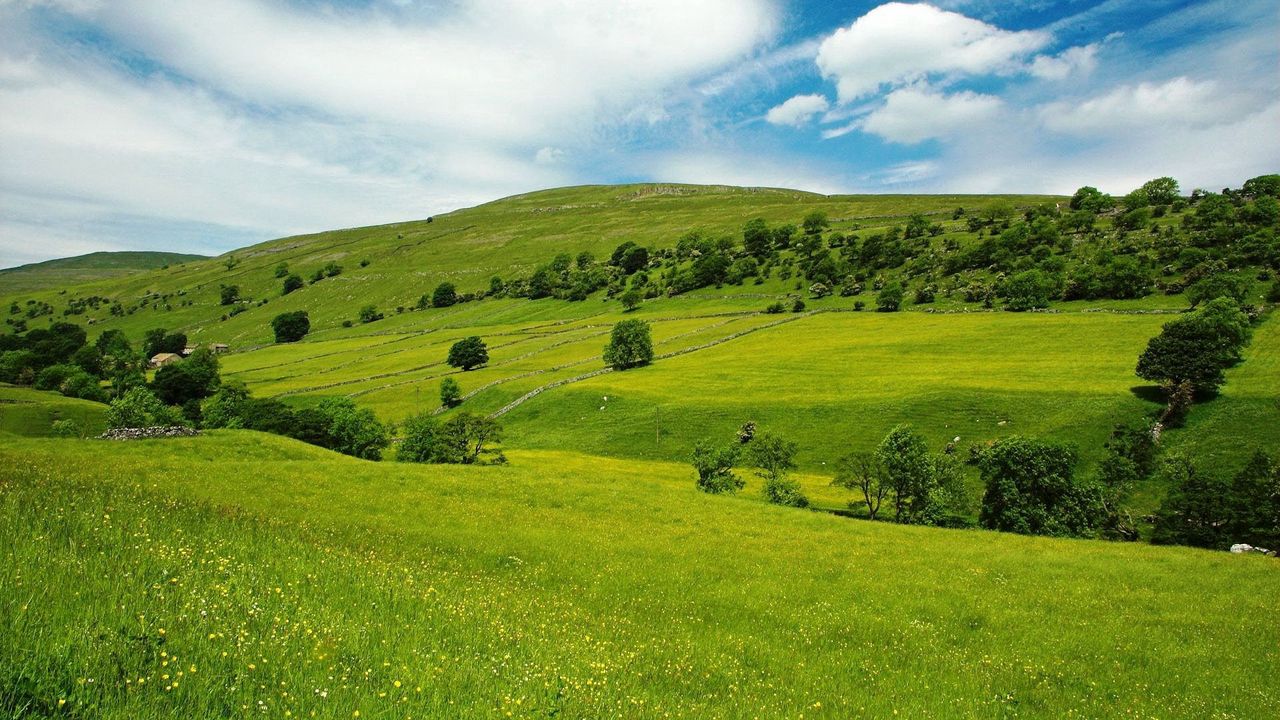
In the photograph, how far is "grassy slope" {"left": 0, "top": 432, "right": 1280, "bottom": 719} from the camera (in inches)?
268

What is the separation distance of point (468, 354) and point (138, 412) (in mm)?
56102

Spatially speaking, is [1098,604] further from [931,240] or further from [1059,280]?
[931,240]

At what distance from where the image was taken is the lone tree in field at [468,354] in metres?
124

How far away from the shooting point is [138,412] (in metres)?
87.8

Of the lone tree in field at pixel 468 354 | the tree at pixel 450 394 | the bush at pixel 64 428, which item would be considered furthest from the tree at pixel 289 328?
the tree at pixel 450 394

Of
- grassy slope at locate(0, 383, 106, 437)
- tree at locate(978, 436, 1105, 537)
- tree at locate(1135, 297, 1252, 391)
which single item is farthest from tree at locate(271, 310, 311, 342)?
tree at locate(1135, 297, 1252, 391)

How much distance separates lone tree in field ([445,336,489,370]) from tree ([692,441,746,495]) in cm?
8138

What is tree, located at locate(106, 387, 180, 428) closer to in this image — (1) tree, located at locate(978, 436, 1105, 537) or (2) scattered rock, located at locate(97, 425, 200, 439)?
(2) scattered rock, located at locate(97, 425, 200, 439)

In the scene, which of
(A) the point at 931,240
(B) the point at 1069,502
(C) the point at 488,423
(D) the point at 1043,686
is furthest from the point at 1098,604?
(A) the point at 931,240

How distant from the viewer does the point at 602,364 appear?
388 feet

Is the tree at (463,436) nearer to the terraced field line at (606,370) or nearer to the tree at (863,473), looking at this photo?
the terraced field line at (606,370)

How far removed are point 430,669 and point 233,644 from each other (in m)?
2.53

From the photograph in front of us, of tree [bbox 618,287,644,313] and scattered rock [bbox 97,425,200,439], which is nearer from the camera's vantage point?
scattered rock [bbox 97,425,200,439]

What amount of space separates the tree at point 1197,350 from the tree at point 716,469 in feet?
195
